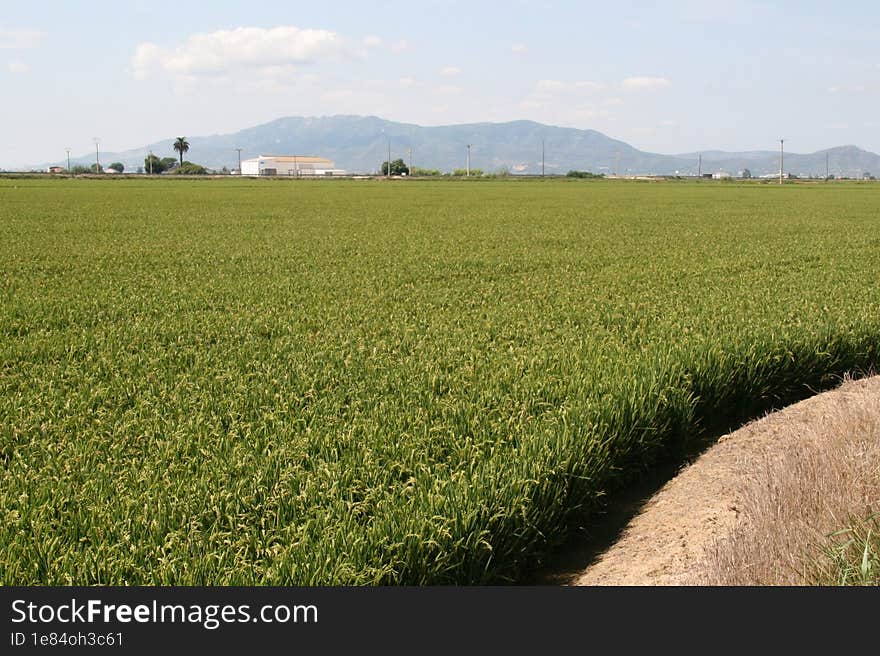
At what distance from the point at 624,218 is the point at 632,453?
3130 cm

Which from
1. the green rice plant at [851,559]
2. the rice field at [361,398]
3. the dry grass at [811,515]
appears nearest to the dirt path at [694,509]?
the dry grass at [811,515]

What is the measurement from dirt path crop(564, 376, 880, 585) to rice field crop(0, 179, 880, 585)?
1.14 feet

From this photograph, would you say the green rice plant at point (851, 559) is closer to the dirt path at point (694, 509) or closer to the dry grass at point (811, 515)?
the dry grass at point (811, 515)

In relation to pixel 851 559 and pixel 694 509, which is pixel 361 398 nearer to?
pixel 694 509

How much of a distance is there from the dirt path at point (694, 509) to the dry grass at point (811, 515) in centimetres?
18

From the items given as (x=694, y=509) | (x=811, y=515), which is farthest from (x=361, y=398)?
(x=811, y=515)

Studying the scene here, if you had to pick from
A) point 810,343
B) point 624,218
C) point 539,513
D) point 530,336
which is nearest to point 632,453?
point 539,513

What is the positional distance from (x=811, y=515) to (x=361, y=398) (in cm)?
345

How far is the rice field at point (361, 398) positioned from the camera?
4.29 m

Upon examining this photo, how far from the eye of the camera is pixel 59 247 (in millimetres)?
20672

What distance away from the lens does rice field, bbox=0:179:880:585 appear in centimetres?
429

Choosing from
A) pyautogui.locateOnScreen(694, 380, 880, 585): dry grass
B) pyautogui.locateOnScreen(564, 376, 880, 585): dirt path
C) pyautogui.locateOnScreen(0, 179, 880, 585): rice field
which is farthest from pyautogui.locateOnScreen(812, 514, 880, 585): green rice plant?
pyautogui.locateOnScreen(0, 179, 880, 585): rice field

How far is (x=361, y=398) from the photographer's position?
6793 millimetres

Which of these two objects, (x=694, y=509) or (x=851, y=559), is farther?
(x=694, y=509)
